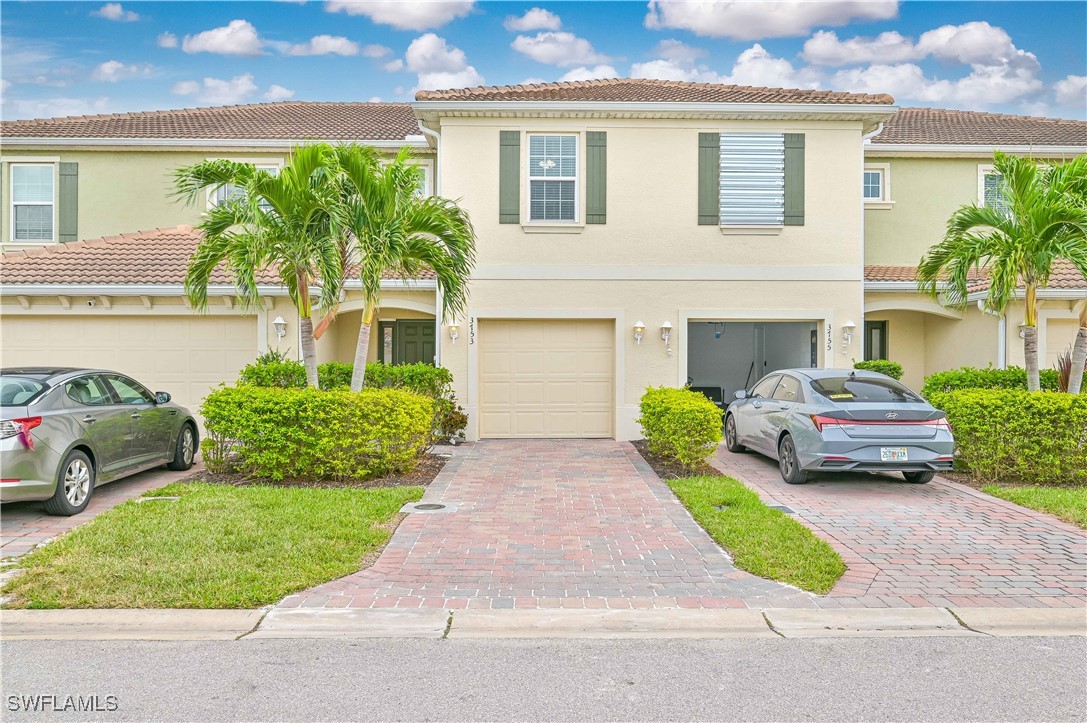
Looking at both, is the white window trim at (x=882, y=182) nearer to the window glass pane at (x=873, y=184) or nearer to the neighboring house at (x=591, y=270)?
the window glass pane at (x=873, y=184)

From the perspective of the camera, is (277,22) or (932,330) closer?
(277,22)

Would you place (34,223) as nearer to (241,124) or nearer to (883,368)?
(241,124)

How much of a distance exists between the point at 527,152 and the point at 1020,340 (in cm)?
978

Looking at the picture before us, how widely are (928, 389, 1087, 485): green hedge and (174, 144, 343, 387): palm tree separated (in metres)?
8.54

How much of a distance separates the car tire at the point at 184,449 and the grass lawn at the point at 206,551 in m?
1.74

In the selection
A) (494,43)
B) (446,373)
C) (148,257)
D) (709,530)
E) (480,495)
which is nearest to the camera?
(709,530)

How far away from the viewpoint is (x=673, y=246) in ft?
42.9

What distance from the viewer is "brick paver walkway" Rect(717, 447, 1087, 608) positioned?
203 inches

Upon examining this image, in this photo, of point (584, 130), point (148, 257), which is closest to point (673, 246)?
point (584, 130)

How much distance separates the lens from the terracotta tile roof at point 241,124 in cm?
1512

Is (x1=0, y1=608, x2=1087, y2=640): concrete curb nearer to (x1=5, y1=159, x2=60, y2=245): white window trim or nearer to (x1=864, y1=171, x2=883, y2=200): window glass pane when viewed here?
(x1=864, y1=171, x2=883, y2=200): window glass pane

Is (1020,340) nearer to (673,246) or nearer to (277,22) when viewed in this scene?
(673,246)

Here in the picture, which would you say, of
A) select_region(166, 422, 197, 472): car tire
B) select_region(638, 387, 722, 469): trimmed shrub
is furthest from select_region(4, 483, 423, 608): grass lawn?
select_region(638, 387, 722, 469): trimmed shrub

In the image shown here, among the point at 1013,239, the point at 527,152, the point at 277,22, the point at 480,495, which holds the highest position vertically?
the point at 277,22
